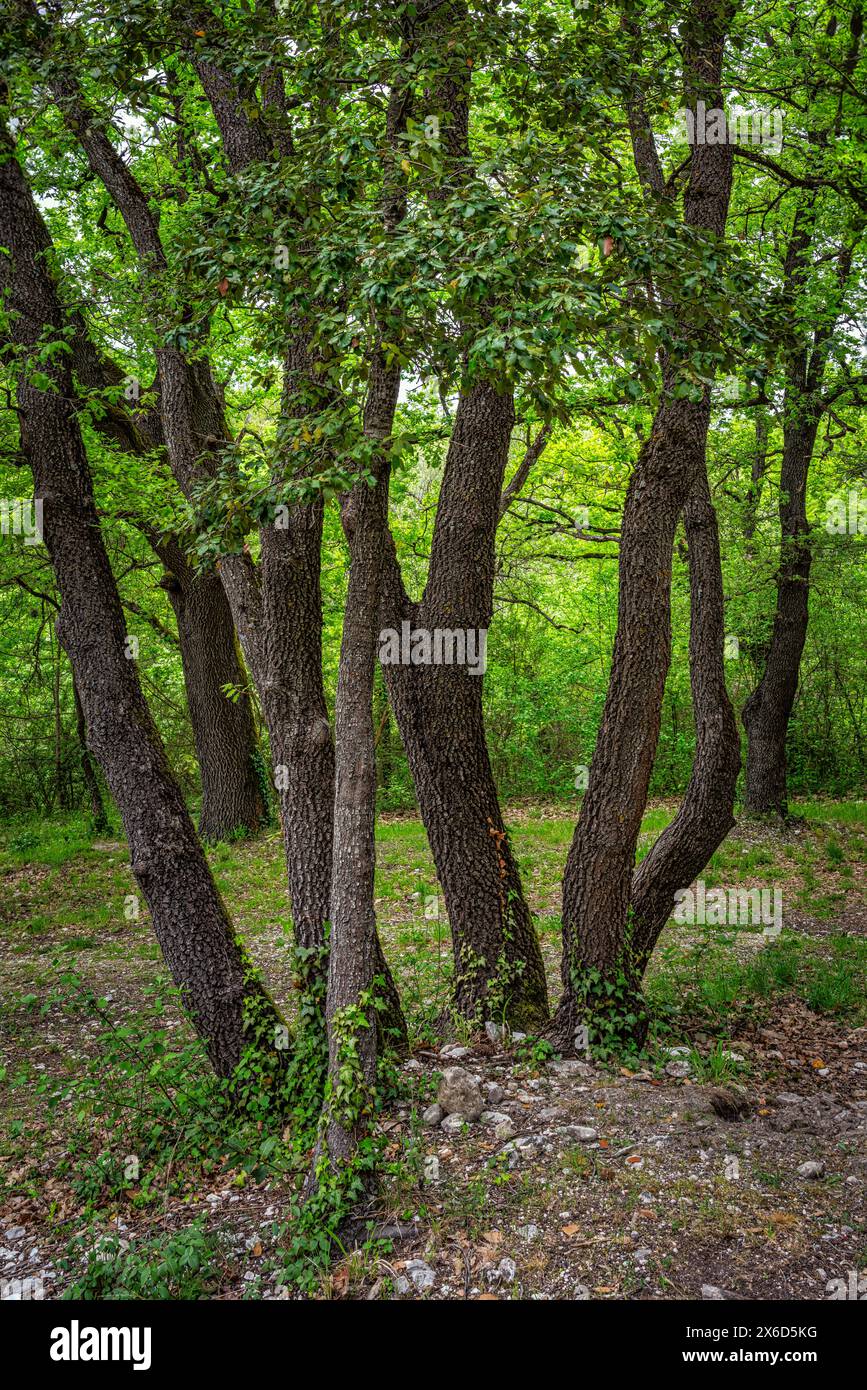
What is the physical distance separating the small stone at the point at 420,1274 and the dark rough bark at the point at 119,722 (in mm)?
1825

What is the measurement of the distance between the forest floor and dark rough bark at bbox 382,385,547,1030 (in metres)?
0.45

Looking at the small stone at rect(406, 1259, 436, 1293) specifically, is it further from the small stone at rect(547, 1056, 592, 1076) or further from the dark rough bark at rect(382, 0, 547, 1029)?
the dark rough bark at rect(382, 0, 547, 1029)

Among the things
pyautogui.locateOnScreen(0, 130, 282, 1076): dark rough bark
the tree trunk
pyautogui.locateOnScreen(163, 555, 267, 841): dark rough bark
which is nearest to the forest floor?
pyautogui.locateOnScreen(0, 130, 282, 1076): dark rough bark

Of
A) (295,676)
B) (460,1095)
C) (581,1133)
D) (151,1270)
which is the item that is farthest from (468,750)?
(151,1270)

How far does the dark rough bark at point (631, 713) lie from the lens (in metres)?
5.67

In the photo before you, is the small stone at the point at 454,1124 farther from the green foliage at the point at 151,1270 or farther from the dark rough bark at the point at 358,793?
the green foliage at the point at 151,1270

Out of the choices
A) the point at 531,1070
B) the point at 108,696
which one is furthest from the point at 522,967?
the point at 108,696

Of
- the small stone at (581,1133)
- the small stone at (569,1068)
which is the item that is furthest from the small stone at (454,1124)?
the small stone at (569,1068)

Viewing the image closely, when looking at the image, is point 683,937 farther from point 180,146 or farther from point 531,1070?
point 180,146

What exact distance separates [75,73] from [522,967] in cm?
552

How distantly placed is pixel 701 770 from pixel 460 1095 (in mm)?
2990

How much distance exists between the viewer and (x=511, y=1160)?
445 cm

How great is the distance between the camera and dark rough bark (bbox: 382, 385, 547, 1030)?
590 centimetres

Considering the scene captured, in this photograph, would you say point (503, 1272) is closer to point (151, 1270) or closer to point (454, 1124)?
point (454, 1124)
